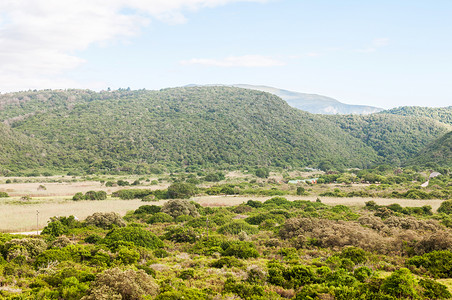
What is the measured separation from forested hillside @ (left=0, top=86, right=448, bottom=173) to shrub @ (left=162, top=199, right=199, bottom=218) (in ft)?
171

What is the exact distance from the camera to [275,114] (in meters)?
128

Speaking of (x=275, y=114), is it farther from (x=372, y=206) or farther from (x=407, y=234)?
(x=407, y=234)

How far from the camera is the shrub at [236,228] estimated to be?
24477mm

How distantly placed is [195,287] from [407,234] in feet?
44.1

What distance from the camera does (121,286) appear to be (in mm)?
11523

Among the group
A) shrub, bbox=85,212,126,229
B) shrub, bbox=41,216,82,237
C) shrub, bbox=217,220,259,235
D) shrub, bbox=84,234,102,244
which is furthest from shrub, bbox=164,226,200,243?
shrub, bbox=41,216,82,237

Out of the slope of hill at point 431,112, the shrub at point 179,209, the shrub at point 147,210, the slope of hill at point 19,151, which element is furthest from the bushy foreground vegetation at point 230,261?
the slope of hill at point 431,112

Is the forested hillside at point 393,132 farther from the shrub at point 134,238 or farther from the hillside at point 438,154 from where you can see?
the shrub at point 134,238

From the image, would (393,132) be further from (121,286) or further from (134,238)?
(121,286)

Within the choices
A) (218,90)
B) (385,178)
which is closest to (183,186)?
(385,178)

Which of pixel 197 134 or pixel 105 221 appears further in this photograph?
pixel 197 134

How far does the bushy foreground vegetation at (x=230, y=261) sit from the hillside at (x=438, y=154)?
6530 cm

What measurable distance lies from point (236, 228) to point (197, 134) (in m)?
89.3

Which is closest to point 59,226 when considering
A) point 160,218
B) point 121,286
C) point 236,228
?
point 160,218
